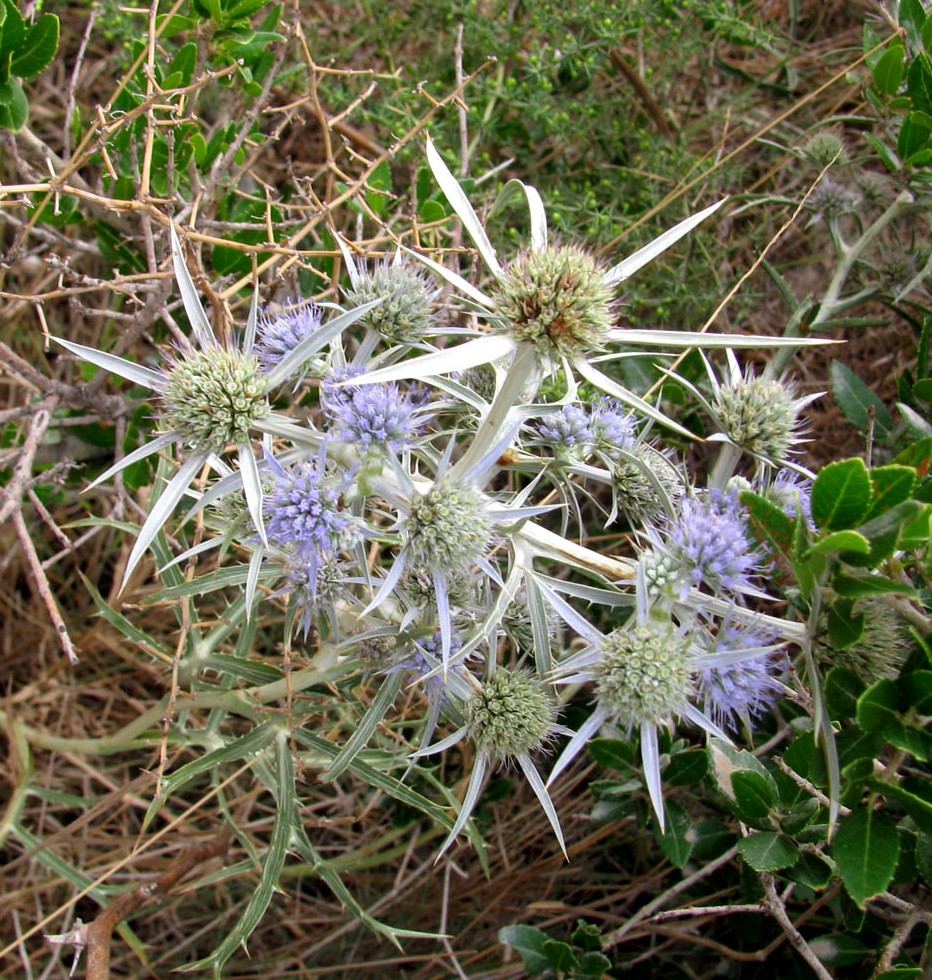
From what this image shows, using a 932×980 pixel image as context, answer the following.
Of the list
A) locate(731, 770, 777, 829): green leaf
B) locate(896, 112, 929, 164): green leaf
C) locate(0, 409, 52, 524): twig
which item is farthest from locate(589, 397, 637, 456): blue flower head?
locate(0, 409, 52, 524): twig

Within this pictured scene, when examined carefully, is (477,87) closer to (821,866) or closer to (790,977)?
(821,866)

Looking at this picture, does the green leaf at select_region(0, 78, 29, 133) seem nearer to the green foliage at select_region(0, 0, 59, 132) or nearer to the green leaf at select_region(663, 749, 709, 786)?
the green foliage at select_region(0, 0, 59, 132)

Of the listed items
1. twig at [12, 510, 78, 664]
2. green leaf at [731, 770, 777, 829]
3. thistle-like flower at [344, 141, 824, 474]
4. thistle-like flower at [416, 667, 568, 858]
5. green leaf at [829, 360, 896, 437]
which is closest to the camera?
thistle-like flower at [344, 141, 824, 474]

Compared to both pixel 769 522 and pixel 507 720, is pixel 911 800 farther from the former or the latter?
pixel 507 720

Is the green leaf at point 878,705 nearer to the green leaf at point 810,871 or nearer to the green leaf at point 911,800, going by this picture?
the green leaf at point 911,800

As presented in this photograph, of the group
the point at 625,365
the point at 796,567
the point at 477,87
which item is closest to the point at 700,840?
the point at 796,567

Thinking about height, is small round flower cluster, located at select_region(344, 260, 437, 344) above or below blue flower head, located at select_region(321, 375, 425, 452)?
above

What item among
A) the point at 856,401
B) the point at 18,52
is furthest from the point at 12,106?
the point at 856,401
